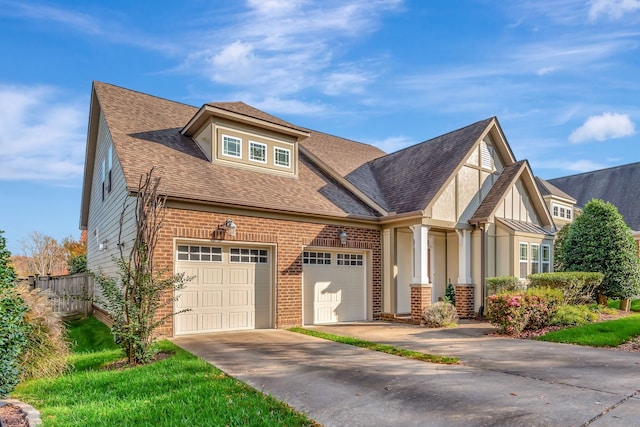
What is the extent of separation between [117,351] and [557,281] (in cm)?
1206

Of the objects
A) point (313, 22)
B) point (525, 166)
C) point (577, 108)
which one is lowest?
point (525, 166)

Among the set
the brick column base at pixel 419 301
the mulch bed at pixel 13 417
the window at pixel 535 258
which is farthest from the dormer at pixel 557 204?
the mulch bed at pixel 13 417

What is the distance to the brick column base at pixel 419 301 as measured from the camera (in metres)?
12.6

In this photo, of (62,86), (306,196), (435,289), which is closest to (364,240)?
(306,196)

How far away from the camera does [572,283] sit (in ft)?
39.9

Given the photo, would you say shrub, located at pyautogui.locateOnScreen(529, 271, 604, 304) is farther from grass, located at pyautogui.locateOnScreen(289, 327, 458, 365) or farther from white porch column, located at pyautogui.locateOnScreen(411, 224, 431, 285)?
grass, located at pyautogui.locateOnScreen(289, 327, 458, 365)

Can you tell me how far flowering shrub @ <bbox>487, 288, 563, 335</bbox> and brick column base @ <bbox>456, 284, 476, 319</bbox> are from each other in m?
2.79

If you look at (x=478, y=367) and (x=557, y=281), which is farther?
(x=557, y=281)

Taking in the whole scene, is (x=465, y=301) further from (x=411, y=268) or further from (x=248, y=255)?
(x=248, y=255)

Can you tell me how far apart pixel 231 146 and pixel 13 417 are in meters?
9.17

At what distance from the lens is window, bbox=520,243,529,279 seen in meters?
14.5

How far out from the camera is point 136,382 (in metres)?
6.26

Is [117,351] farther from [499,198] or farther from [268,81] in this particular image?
[499,198]

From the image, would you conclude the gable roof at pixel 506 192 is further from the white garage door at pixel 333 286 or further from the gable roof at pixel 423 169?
the white garage door at pixel 333 286
